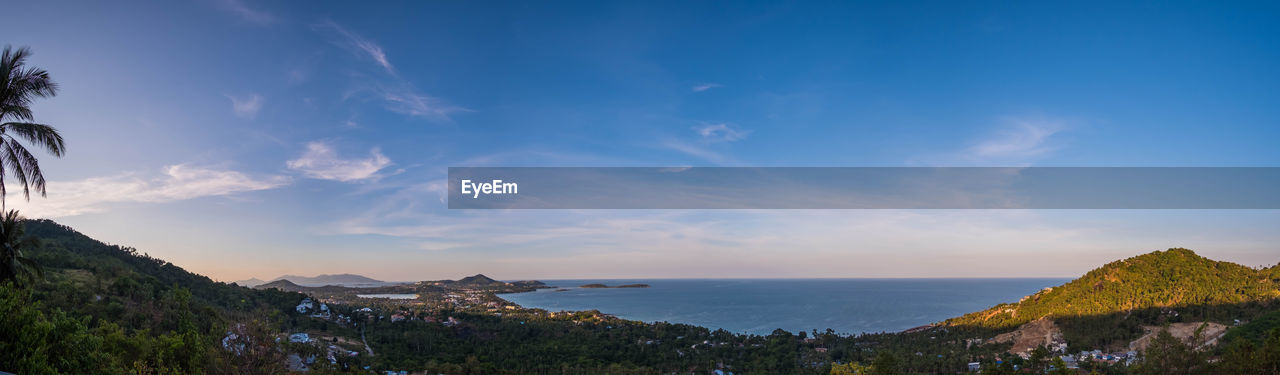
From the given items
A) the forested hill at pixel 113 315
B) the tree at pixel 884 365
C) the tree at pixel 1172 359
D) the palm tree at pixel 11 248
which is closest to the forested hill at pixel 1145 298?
the tree at pixel 1172 359

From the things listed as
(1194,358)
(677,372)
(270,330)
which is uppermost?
(270,330)

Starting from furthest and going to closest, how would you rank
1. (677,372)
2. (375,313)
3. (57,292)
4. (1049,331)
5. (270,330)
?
(375,313)
(1049,331)
(677,372)
(57,292)
(270,330)

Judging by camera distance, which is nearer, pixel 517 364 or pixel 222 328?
pixel 222 328

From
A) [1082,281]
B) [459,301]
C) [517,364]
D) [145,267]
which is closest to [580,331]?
[517,364]

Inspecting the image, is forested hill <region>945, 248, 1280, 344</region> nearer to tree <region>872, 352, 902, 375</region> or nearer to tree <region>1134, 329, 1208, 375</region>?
tree <region>1134, 329, 1208, 375</region>

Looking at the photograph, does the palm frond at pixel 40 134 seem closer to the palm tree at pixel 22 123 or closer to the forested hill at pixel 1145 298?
the palm tree at pixel 22 123

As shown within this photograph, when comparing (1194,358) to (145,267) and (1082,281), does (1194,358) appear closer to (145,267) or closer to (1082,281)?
(1082,281)

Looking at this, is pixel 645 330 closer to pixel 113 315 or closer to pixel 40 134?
pixel 113 315

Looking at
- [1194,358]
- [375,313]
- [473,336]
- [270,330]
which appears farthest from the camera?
[375,313]
